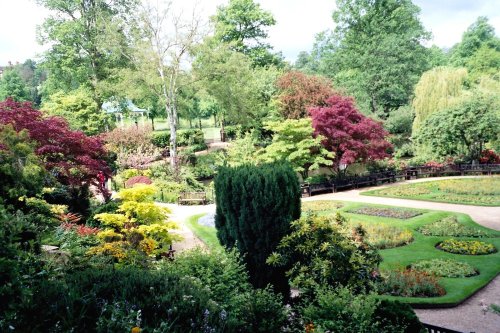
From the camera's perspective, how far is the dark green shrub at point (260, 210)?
29.1 ft

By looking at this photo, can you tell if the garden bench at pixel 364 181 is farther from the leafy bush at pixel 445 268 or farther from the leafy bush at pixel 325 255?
the leafy bush at pixel 325 255

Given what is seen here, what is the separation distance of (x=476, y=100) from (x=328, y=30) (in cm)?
2469

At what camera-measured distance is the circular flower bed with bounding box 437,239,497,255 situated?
41.8ft

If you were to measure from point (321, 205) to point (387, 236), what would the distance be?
251 inches

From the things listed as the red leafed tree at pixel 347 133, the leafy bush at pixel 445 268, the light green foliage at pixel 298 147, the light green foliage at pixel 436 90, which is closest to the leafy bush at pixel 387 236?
the leafy bush at pixel 445 268

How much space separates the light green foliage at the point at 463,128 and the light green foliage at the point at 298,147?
915cm

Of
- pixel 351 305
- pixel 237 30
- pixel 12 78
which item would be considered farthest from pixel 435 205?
pixel 12 78

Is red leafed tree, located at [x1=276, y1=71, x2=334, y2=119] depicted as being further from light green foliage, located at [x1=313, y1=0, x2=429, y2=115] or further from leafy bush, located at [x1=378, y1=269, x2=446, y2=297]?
leafy bush, located at [x1=378, y1=269, x2=446, y2=297]

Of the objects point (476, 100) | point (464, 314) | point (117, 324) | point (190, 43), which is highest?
point (190, 43)

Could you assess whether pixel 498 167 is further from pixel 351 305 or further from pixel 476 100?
pixel 351 305

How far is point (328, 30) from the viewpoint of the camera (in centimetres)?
4819

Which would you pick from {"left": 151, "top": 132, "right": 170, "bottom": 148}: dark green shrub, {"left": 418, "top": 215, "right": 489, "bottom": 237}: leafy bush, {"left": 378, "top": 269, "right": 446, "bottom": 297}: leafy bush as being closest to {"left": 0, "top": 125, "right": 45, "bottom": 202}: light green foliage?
{"left": 378, "top": 269, "right": 446, "bottom": 297}: leafy bush

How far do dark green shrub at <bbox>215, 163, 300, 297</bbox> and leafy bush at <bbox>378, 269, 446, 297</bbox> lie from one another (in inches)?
107

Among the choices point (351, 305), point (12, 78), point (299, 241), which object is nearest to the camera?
point (351, 305)
